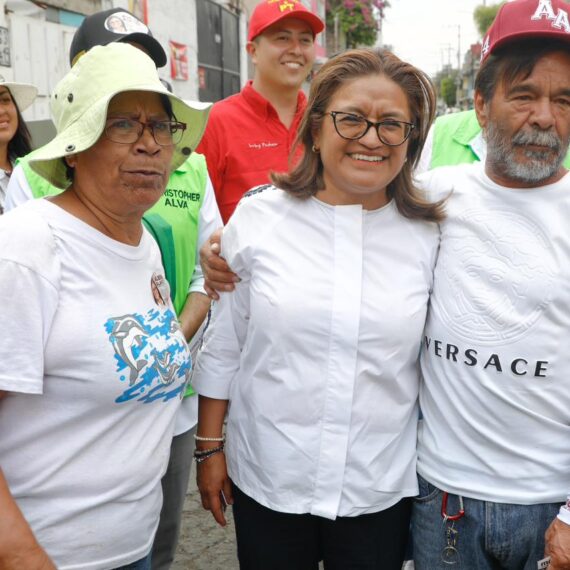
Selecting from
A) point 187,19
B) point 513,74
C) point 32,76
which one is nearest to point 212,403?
point 513,74

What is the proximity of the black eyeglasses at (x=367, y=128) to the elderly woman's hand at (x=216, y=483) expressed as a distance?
3.58ft

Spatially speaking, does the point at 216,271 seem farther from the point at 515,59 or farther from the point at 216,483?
the point at 515,59

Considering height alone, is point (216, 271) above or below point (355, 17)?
below

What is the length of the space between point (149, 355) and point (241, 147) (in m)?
2.13

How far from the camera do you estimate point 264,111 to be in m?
3.88

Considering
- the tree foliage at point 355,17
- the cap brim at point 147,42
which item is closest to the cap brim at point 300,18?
the cap brim at point 147,42

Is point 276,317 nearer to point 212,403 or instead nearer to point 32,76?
point 212,403

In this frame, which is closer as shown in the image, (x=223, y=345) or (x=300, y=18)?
(x=223, y=345)

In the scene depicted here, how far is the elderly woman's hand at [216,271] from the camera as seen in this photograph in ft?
7.22

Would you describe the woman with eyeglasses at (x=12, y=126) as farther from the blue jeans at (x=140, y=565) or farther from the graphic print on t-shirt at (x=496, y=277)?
the graphic print on t-shirt at (x=496, y=277)

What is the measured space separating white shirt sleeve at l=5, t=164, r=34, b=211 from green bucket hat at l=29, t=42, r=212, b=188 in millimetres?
627

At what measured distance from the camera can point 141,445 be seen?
181 cm

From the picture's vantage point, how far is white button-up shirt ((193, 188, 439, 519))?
198 centimetres

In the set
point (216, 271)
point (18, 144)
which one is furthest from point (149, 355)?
point (18, 144)
